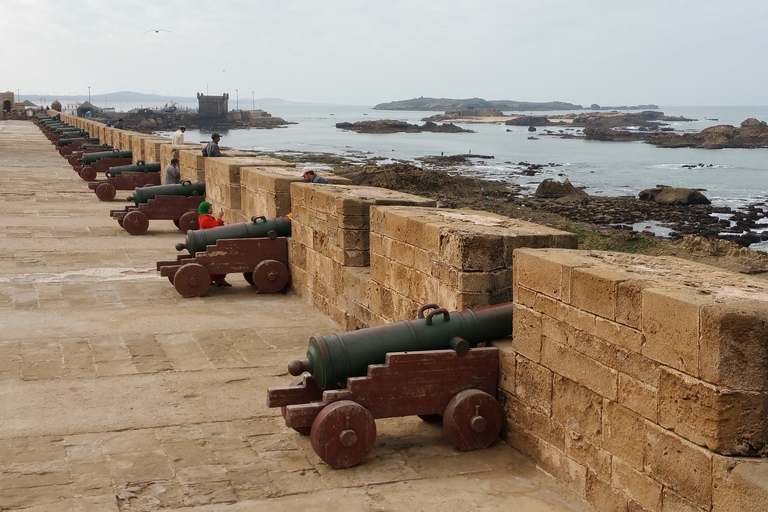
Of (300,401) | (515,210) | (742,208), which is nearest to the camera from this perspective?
(300,401)

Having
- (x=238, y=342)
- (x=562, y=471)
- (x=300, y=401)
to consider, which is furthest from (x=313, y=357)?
(x=238, y=342)

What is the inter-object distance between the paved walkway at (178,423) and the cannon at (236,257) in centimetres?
19

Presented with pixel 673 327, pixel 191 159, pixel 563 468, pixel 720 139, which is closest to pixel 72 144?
pixel 191 159

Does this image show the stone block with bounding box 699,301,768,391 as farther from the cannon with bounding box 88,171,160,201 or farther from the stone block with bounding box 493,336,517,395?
the cannon with bounding box 88,171,160,201

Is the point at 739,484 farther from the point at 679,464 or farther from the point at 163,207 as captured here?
the point at 163,207

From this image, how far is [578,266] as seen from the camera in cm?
406

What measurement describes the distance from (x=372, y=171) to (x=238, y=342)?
2949 cm

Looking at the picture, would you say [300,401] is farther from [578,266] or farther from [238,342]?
[238,342]

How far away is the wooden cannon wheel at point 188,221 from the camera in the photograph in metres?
12.3

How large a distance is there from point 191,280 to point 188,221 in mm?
4191

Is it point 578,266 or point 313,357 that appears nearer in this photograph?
point 578,266

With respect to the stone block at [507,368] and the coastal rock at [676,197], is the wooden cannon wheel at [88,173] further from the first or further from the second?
the coastal rock at [676,197]

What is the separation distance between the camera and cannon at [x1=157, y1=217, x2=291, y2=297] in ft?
27.2

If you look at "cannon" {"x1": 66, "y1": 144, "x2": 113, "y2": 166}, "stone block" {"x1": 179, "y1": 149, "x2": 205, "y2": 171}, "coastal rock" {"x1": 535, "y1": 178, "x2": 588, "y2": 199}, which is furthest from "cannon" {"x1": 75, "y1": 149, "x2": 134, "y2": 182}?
"coastal rock" {"x1": 535, "y1": 178, "x2": 588, "y2": 199}
